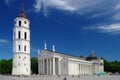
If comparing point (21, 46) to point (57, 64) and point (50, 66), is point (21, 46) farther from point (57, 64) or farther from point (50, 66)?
point (57, 64)

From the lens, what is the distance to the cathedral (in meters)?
74.2

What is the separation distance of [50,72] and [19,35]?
838 inches

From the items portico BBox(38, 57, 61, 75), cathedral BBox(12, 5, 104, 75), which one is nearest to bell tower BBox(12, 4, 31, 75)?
cathedral BBox(12, 5, 104, 75)

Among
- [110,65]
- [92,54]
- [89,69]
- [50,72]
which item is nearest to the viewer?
[50,72]

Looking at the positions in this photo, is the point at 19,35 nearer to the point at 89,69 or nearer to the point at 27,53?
the point at 27,53

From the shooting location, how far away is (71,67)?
91188 millimetres

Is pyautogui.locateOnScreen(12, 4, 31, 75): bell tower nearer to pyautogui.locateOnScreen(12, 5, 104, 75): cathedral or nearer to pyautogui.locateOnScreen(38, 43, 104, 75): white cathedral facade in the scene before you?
pyautogui.locateOnScreen(12, 5, 104, 75): cathedral

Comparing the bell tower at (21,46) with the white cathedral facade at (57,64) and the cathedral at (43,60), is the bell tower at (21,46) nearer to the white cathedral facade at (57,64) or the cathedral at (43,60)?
the cathedral at (43,60)

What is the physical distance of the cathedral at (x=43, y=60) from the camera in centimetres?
7419

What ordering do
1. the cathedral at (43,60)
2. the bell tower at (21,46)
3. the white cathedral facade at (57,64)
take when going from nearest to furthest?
the bell tower at (21,46)
the cathedral at (43,60)
the white cathedral facade at (57,64)

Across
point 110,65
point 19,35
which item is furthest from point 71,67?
point 110,65

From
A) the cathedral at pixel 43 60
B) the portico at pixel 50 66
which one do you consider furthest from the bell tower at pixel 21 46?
the portico at pixel 50 66

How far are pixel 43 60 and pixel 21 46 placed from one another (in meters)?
20.7

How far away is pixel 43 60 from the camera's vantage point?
93.8 metres
